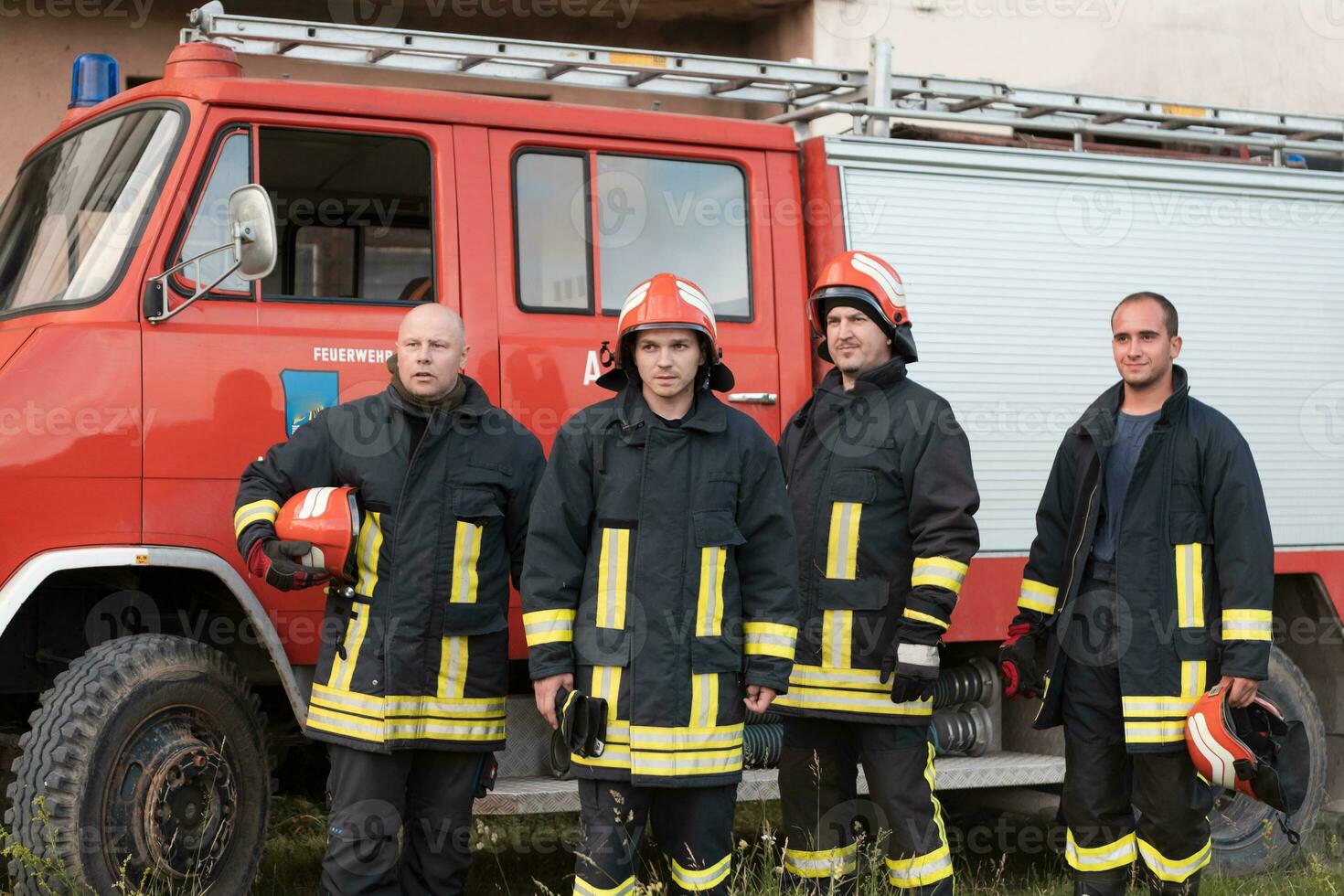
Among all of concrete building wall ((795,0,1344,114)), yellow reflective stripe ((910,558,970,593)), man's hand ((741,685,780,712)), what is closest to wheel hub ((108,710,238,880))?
man's hand ((741,685,780,712))

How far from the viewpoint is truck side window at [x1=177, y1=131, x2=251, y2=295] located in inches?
174

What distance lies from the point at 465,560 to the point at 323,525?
1.41 ft

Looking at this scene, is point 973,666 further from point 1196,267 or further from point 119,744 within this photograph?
point 119,744

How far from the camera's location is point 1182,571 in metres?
4.25

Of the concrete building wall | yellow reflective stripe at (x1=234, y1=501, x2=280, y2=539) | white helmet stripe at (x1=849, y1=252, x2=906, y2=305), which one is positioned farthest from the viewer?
the concrete building wall

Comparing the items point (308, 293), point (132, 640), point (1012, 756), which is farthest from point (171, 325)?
point (1012, 756)

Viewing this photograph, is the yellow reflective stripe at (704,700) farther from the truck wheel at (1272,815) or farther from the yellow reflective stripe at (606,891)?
the truck wheel at (1272,815)

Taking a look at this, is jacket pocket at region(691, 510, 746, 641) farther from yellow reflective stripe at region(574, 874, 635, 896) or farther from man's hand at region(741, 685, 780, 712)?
yellow reflective stripe at region(574, 874, 635, 896)

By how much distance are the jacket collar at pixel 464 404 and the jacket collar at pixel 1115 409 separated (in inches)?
72.5

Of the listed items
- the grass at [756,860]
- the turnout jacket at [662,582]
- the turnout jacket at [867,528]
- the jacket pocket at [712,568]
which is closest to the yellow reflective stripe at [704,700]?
the turnout jacket at [662,582]

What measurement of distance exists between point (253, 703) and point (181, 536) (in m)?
0.55

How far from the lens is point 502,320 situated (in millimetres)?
4758

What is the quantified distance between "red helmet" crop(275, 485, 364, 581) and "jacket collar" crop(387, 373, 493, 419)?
306mm

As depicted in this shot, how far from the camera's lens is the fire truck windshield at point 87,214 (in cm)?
437
